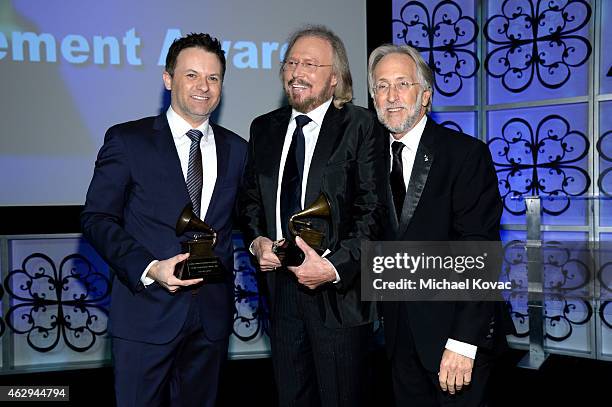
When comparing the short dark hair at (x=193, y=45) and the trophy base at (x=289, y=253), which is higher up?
the short dark hair at (x=193, y=45)

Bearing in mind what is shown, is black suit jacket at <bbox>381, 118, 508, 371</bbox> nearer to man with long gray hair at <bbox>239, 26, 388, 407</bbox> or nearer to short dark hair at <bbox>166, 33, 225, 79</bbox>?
man with long gray hair at <bbox>239, 26, 388, 407</bbox>

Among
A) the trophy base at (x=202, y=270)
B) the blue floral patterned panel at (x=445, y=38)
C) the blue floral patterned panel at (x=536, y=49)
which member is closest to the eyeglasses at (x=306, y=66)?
the trophy base at (x=202, y=270)

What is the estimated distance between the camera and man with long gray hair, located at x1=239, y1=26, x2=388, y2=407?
2.19 metres

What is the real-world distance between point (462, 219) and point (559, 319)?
3.48 m

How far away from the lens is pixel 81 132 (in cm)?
416

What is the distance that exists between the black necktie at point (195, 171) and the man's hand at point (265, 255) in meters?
0.30

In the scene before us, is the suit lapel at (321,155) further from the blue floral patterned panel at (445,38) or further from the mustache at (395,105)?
the blue floral patterned panel at (445,38)

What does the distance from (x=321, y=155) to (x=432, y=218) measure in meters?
0.56

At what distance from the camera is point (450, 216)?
2.01 m

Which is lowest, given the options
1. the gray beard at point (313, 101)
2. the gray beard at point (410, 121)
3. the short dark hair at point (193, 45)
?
the gray beard at point (410, 121)

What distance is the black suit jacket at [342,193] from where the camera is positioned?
2.19 metres

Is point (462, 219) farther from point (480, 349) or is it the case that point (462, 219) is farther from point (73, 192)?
point (73, 192)

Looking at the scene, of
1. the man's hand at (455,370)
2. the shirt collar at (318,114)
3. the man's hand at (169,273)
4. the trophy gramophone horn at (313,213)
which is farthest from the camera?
the shirt collar at (318,114)

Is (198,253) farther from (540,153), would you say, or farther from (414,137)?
(540,153)
